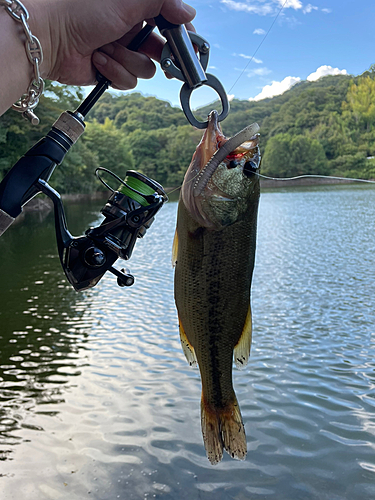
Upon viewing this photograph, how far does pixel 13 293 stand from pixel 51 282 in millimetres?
1300

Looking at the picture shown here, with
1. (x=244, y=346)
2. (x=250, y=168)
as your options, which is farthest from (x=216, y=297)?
(x=250, y=168)

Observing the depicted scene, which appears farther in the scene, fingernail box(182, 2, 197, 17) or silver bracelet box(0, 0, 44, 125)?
fingernail box(182, 2, 197, 17)

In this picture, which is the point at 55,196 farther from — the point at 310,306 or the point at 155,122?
the point at 155,122

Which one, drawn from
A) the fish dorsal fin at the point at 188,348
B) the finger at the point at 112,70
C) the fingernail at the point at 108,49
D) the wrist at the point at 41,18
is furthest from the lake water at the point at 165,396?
the wrist at the point at 41,18

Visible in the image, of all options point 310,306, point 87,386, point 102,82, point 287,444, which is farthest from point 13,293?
point 102,82

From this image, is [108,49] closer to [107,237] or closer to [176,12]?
[176,12]

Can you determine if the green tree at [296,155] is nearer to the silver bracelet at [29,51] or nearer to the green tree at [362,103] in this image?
the green tree at [362,103]

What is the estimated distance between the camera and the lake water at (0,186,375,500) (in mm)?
4238

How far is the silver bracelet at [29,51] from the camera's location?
150 centimetres

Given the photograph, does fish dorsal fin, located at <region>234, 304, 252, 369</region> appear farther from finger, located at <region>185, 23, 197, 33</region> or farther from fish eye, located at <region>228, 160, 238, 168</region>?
finger, located at <region>185, 23, 197, 33</region>

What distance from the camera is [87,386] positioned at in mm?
6090

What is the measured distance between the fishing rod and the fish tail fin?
0.77m

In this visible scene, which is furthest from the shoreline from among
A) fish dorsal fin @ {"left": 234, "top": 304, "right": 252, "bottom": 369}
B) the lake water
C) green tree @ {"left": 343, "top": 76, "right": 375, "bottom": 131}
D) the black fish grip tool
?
fish dorsal fin @ {"left": 234, "top": 304, "right": 252, "bottom": 369}

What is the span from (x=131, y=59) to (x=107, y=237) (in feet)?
3.14
